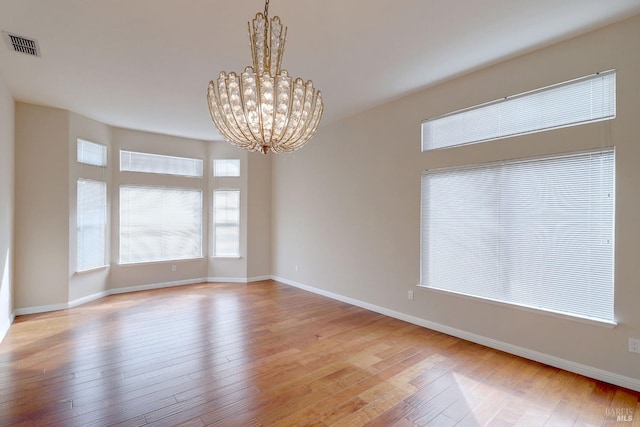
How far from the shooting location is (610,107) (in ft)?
8.38

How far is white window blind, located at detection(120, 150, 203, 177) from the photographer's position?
5609mm

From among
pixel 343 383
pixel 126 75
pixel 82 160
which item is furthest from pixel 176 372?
pixel 82 160

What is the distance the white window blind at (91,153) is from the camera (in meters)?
4.83

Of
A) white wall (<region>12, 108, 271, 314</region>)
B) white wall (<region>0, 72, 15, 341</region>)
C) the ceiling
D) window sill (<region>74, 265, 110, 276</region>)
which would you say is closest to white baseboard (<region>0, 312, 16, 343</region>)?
white wall (<region>0, 72, 15, 341</region>)

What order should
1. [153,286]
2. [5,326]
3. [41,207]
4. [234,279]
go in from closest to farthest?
[5,326] < [41,207] < [153,286] < [234,279]

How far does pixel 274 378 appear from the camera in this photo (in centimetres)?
265

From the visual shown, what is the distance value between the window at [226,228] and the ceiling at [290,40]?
2.83 metres

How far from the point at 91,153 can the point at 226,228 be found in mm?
2670

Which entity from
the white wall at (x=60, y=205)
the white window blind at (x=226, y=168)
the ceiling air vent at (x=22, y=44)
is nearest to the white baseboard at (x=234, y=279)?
the white wall at (x=60, y=205)

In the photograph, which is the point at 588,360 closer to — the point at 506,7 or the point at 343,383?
the point at 343,383

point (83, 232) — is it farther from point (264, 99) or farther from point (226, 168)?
point (264, 99)

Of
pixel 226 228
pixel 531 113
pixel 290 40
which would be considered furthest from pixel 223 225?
pixel 531 113

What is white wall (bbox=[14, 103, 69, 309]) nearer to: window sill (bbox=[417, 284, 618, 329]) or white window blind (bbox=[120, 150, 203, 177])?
white window blind (bbox=[120, 150, 203, 177])

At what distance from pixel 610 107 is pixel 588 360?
2.21 m
